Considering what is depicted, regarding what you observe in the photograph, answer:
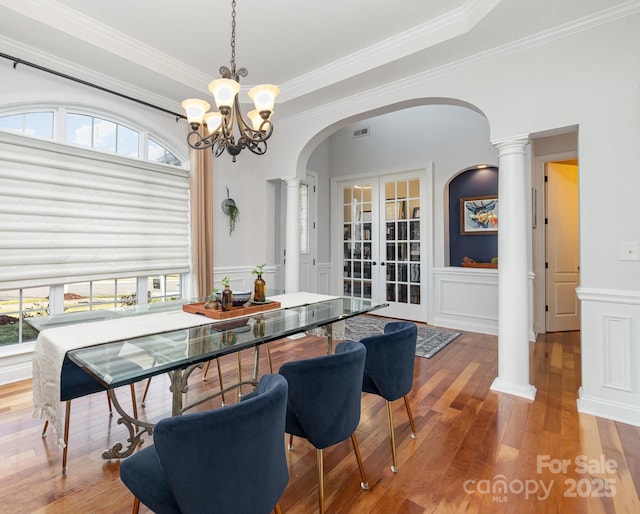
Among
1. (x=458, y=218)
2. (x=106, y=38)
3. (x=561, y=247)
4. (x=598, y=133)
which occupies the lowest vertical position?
(x=561, y=247)

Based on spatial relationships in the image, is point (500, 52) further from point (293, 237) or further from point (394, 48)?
point (293, 237)

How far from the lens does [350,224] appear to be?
6055mm

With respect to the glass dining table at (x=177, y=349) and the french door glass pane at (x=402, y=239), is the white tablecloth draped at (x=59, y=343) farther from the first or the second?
the french door glass pane at (x=402, y=239)

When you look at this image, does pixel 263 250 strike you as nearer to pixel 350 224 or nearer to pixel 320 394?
pixel 350 224

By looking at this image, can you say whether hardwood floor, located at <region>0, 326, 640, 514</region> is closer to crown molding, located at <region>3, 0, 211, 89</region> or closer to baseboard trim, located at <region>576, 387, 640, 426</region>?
baseboard trim, located at <region>576, 387, 640, 426</region>

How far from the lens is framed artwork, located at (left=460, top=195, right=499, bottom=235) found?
5020mm

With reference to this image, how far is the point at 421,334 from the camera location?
4.50 metres

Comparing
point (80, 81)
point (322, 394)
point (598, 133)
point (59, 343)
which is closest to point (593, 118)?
point (598, 133)

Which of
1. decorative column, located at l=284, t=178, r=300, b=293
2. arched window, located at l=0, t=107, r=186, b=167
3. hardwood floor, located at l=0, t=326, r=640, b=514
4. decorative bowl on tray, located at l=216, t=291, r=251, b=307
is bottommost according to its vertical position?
hardwood floor, located at l=0, t=326, r=640, b=514

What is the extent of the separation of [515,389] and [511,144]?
2.00m

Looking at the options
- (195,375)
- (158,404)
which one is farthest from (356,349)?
(195,375)

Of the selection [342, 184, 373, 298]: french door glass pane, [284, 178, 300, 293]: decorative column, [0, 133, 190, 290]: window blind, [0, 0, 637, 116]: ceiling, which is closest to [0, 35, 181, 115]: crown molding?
[0, 0, 637, 116]: ceiling

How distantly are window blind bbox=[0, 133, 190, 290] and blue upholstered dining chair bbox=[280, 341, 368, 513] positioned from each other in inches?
107

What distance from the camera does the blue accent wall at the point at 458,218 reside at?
A: 5.09 meters
